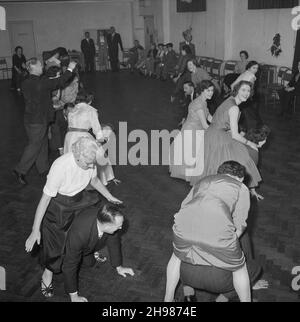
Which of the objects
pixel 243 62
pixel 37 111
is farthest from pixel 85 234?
pixel 243 62

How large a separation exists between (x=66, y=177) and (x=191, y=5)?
11009 mm

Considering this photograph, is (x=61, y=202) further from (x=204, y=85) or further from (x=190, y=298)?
(x=204, y=85)

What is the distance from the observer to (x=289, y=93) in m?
7.91

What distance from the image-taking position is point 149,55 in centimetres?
1396

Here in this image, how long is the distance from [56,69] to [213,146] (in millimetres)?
2558

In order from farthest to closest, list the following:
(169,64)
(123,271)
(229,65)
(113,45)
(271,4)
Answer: (113,45)
(169,64)
(229,65)
(271,4)
(123,271)

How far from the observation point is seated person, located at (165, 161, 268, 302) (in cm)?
256

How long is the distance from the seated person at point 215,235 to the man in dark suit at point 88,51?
12.9m

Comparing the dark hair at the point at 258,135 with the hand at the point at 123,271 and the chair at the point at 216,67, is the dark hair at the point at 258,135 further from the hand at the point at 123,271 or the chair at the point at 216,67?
the chair at the point at 216,67

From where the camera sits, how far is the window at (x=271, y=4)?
8.80 meters

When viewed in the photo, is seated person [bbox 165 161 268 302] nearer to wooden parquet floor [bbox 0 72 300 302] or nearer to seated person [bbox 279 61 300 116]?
wooden parquet floor [bbox 0 72 300 302]

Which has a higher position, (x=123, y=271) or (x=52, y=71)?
(x=52, y=71)

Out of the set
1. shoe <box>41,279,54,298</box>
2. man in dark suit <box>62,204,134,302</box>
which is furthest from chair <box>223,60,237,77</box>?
shoe <box>41,279,54,298</box>

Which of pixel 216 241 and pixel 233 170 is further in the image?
pixel 233 170
